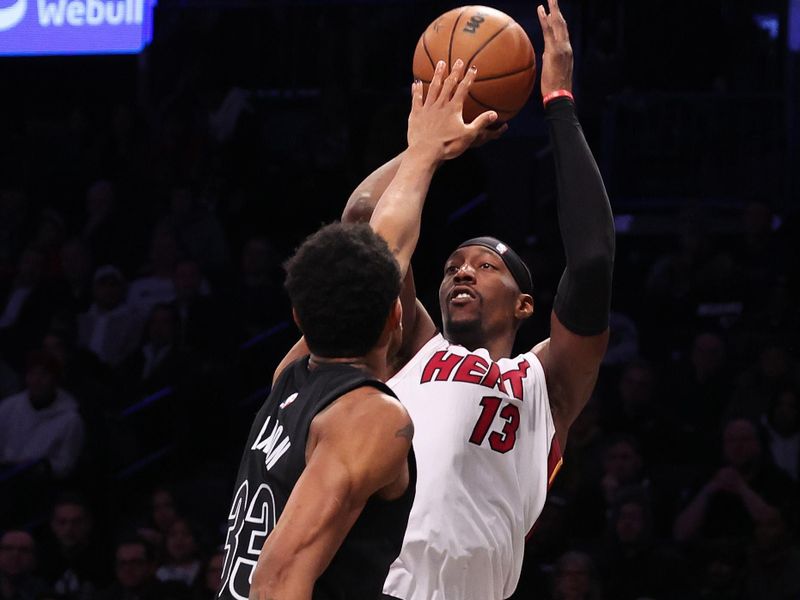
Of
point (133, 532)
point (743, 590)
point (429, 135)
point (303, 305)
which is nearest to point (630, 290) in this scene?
point (743, 590)

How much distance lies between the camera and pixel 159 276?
9.63 meters

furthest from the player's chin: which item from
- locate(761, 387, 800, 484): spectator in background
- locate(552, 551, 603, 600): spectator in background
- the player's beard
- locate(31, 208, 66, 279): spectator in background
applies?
locate(31, 208, 66, 279): spectator in background

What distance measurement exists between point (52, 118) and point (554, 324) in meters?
8.65

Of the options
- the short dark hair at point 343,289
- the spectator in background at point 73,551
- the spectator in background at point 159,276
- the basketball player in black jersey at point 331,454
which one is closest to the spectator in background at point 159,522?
the spectator in background at point 73,551

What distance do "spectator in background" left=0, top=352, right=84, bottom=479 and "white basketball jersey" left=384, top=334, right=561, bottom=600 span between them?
465 centimetres

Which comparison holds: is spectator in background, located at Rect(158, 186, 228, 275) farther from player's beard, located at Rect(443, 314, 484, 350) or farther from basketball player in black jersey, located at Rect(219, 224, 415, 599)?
basketball player in black jersey, located at Rect(219, 224, 415, 599)

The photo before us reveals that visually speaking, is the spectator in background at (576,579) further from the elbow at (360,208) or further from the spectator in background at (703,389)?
the elbow at (360,208)

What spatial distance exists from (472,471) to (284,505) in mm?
1246

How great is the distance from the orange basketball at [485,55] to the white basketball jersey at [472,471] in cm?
74

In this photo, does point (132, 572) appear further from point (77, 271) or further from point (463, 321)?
point (463, 321)

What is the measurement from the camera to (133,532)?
7.72m

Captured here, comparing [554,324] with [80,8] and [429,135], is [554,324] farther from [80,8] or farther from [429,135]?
[80,8]

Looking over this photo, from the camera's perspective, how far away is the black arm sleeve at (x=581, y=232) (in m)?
3.99

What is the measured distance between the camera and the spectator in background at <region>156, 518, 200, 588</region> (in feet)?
24.5
